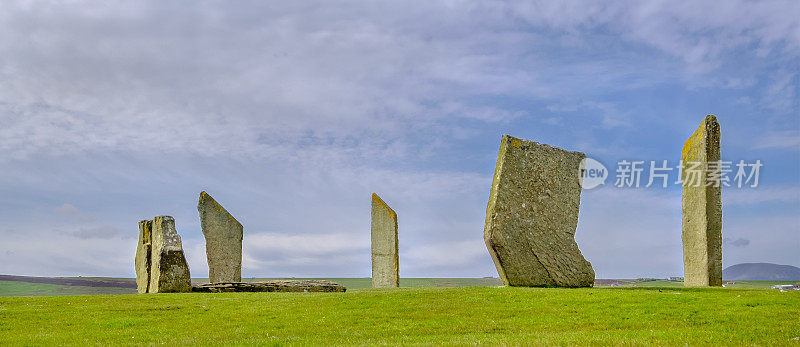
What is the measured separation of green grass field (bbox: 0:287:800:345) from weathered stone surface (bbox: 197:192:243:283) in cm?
1307

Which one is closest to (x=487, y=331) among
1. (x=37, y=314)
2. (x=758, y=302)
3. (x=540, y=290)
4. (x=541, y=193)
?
(x=540, y=290)

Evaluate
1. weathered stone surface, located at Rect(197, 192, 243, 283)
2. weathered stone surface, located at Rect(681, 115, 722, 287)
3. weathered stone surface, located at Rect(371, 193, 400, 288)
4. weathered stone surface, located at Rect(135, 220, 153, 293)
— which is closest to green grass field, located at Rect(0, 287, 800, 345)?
weathered stone surface, located at Rect(135, 220, 153, 293)

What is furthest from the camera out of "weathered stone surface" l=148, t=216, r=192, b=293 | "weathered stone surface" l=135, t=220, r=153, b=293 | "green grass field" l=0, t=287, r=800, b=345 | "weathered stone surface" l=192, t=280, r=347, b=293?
"weathered stone surface" l=135, t=220, r=153, b=293

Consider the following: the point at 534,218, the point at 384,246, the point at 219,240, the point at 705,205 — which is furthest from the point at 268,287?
the point at 705,205

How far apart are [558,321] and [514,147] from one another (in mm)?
8848

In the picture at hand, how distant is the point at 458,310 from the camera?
58.5 feet

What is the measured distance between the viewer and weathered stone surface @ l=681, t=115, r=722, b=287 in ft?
95.5

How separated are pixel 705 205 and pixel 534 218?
10071 mm

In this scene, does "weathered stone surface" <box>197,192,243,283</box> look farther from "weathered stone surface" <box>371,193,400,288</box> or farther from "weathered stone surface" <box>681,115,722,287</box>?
"weathered stone surface" <box>681,115,722,287</box>

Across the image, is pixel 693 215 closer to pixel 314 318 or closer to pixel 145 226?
pixel 314 318

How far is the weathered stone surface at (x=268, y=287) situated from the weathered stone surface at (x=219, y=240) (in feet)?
29.5

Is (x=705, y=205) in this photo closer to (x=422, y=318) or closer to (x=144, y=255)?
(x=422, y=318)

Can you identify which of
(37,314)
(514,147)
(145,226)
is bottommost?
(37,314)

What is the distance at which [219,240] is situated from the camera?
3566cm
